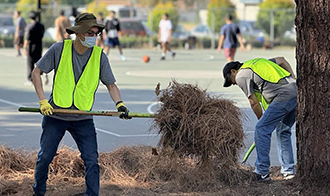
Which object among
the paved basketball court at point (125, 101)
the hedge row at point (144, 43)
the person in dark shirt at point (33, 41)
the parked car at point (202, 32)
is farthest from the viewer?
the parked car at point (202, 32)

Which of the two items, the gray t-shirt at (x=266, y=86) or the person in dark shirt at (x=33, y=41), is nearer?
the gray t-shirt at (x=266, y=86)

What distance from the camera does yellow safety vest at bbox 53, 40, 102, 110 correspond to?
18.2 feet

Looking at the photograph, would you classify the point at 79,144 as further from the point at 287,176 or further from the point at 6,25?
the point at 6,25

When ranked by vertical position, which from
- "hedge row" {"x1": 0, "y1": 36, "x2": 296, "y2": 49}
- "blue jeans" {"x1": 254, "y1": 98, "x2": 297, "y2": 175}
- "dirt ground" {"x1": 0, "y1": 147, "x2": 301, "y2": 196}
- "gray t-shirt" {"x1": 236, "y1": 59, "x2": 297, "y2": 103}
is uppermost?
"gray t-shirt" {"x1": 236, "y1": 59, "x2": 297, "y2": 103}

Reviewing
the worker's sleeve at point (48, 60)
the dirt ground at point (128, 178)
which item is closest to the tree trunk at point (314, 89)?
the dirt ground at point (128, 178)

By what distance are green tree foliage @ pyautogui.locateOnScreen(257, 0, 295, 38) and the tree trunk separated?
35.6 metres

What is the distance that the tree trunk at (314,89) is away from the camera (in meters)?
5.42

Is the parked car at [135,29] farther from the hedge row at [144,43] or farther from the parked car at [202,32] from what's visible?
the parked car at [202,32]

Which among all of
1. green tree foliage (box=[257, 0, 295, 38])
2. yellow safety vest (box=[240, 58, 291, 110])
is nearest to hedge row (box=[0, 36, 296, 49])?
green tree foliage (box=[257, 0, 295, 38])

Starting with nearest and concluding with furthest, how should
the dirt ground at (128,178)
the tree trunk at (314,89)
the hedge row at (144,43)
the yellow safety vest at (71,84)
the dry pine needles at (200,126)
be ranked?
1. the tree trunk at (314,89)
2. the yellow safety vest at (71,84)
3. the dry pine needles at (200,126)
4. the dirt ground at (128,178)
5. the hedge row at (144,43)

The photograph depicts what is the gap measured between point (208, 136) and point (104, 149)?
123 inches

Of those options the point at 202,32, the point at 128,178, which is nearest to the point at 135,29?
the point at 202,32

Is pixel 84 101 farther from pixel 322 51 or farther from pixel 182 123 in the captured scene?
pixel 322 51

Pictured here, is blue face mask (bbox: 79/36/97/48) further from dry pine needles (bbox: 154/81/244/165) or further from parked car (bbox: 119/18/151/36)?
parked car (bbox: 119/18/151/36)
